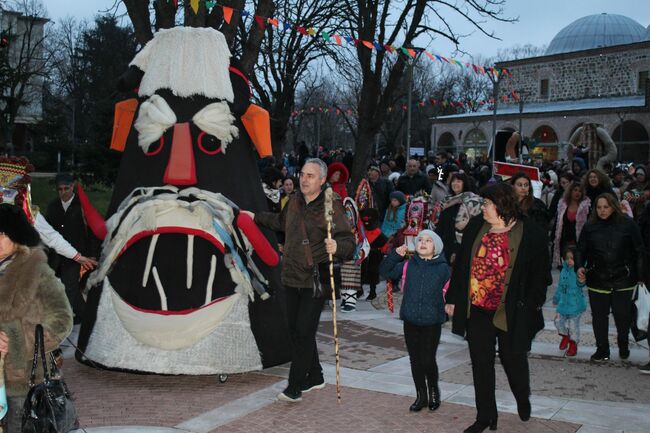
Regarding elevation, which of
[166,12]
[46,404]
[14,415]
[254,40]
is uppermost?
[166,12]

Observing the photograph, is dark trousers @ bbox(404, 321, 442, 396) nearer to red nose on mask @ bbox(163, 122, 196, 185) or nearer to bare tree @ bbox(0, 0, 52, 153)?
red nose on mask @ bbox(163, 122, 196, 185)

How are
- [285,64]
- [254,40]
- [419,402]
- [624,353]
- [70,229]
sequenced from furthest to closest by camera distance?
[285,64], [254,40], [70,229], [624,353], [419,402]

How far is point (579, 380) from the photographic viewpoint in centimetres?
696

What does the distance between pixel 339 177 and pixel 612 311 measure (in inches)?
154

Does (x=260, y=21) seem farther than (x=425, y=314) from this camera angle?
Yes

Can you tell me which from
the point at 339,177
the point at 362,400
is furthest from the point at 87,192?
the point at 362,400

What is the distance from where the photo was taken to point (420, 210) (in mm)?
10039

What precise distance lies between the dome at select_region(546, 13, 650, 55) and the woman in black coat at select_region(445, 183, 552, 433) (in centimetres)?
4718

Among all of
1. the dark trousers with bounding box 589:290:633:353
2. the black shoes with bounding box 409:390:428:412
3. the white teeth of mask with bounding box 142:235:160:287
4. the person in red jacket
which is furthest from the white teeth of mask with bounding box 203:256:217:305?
the dark trousers with bounding box 589:290:633:353

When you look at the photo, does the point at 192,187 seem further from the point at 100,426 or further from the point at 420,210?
the point at 420,210

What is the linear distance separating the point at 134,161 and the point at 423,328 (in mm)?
2970

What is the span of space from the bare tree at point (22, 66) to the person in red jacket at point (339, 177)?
58.9 feet

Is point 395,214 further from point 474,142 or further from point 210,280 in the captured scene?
point 474,142

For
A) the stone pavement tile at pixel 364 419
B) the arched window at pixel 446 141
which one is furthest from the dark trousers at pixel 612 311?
the arched window at pixel 446 141
